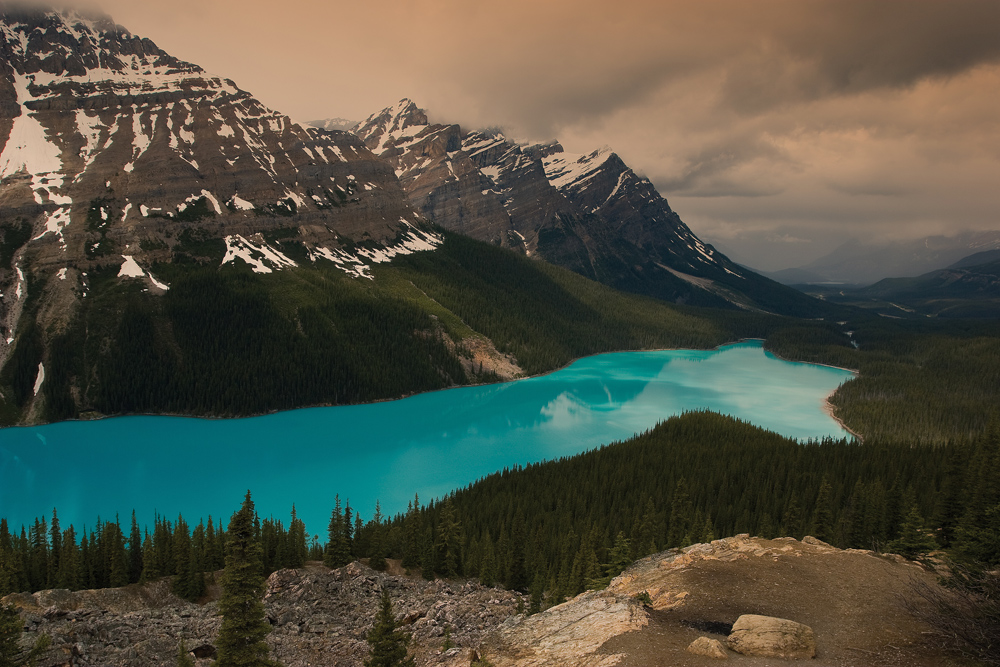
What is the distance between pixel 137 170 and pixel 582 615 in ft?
532

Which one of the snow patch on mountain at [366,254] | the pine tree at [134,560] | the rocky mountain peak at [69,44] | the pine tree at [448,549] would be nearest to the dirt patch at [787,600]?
the pine tree at [448,549]

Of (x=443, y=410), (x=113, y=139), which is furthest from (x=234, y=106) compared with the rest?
(x=443, y=410)

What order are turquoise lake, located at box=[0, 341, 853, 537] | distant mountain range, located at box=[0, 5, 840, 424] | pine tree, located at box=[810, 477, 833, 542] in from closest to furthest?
pine tree, located at box=[810, 477, 833, 542]
turquoise lake, located at box=[0, 341, 853, 537]
distant mountain range, located at box=[0, 5, 840, 424]

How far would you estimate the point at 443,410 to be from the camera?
382ft

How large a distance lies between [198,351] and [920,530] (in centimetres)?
11479

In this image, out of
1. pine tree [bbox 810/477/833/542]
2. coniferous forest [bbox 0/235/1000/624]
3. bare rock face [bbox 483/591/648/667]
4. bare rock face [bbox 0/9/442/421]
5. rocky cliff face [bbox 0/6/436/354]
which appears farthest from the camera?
rocky cliff face [bbox 0/6/436/354]

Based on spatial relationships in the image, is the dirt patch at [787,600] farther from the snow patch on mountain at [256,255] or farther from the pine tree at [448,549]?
the snow patch on mountain at [256,255]

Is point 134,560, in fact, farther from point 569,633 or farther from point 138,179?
point 138,179

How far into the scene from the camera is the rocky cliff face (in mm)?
125819

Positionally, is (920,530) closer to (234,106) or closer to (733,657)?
(733,657)

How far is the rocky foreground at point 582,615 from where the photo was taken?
19844 mm

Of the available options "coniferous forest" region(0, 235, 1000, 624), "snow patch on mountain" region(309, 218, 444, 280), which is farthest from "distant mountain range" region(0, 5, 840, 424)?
"snow patch on mountain" region(309, 218, 444, 280)

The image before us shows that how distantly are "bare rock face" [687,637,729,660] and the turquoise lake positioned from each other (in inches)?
1820

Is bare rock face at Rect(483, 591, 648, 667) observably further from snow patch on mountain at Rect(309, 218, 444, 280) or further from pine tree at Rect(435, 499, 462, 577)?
snow patch on mountain at Rect(309, 218, 444, 280)
